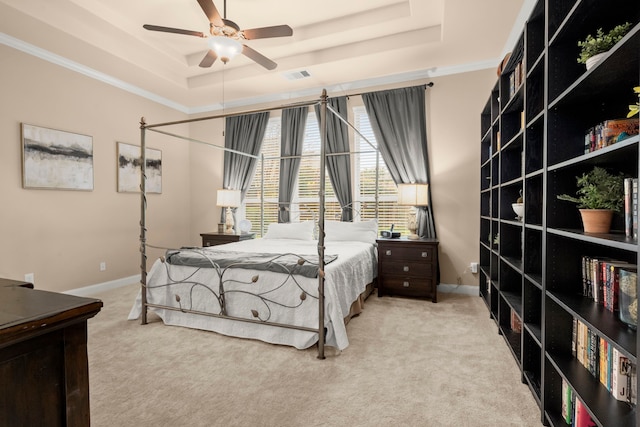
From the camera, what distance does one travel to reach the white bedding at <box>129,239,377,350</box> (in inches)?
101

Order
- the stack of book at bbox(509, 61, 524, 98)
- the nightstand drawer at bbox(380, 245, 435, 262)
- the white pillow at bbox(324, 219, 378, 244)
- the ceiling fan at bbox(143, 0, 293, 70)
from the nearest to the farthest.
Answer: the stack of book at bbox(509, 61, 524, 98) < the ceiling fan at bbox(143, 0, 293, 70) < the nightstand drawer at bbox(380, 245, 435, 262) < the white pillow at bbox(324, 219, 378, 244)

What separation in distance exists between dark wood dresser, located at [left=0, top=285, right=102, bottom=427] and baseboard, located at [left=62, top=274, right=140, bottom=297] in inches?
151

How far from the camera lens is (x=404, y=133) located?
171 inches

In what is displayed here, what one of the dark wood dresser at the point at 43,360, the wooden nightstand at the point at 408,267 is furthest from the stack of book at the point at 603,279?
the wooden nightstand at the point at 408,267

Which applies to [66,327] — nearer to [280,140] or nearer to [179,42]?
[179,42]

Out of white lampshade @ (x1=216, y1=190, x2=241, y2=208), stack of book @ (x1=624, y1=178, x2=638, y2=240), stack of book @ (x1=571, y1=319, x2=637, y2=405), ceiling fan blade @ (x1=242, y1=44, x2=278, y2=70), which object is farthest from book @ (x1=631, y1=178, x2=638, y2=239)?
white lampshade @ (x1=216, y1=190, x2=241, y2=208)

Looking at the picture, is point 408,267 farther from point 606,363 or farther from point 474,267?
point 606,363

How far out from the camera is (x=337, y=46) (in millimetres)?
3912

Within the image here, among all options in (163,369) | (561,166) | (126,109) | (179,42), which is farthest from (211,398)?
(126,109)

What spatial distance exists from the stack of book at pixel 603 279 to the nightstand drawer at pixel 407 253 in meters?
2.13

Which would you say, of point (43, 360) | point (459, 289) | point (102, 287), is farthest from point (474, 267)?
point (102, 287)

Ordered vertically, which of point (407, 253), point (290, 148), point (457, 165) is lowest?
point (407, 253)

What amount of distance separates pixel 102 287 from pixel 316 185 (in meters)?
3.16

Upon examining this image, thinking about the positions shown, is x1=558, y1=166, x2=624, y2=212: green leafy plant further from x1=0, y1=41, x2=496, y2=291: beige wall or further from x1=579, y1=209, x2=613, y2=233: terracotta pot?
x1=0, y1=41, x2=496, y2=291: beige wall
